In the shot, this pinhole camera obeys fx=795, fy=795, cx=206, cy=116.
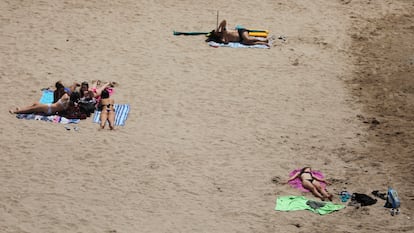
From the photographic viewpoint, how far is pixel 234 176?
58.1ft

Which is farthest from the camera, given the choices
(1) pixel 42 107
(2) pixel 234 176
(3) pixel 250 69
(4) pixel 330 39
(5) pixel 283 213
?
(4) pixel 330 39

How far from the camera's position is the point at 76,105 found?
65.8 ft

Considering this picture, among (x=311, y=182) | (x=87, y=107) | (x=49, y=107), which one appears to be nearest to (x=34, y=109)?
(x=49, y=107)

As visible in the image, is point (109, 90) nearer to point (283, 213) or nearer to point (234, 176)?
point (234, 176)

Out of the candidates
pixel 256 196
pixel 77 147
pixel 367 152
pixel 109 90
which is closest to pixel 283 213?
pixel 256 196

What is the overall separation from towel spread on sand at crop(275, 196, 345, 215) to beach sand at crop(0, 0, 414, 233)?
0.52ft

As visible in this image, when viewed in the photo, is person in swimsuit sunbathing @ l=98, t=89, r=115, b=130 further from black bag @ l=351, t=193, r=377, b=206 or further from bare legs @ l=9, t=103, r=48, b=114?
black bag @ l=351, t=193, r=377, b=206

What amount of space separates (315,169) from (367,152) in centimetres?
150

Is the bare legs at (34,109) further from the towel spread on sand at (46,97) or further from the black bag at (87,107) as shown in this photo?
the black bag at (87,107)

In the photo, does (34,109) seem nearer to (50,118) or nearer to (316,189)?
(50,118)

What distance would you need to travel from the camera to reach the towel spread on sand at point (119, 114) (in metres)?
19.6

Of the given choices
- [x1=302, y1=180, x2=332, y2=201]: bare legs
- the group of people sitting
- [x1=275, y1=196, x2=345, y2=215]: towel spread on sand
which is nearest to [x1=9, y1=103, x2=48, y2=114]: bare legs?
the group of people sitting

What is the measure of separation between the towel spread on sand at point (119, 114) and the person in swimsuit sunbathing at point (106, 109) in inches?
5.7

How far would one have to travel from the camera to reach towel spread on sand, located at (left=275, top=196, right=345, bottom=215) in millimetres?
16547
